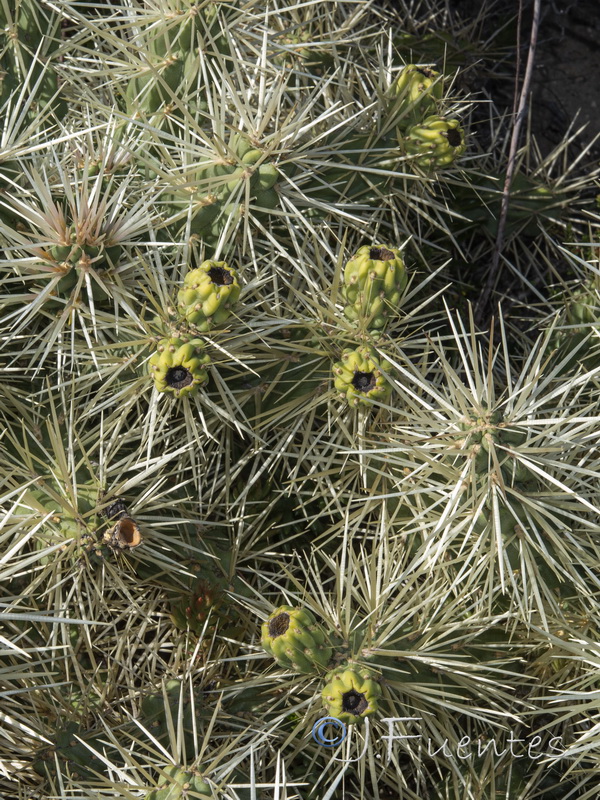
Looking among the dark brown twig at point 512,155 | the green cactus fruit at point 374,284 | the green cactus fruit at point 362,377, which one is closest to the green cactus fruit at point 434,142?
the dark brown twig at point 512,155

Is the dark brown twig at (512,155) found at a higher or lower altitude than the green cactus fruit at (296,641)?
higher

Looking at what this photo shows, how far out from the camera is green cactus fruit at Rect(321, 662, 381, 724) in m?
1.52

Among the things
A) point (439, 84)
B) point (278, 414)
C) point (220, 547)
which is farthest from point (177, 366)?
point (439, 84)

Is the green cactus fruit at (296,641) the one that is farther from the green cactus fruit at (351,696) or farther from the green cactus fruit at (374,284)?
the green cactus fruit at (374,284)

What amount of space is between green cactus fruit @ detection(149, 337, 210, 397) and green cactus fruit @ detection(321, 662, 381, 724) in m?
0.64

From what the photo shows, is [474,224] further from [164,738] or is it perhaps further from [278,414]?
[164,738]

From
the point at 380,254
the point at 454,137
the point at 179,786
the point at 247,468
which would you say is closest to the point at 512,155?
the point at 454,137

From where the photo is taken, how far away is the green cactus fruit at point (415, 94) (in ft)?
6.70

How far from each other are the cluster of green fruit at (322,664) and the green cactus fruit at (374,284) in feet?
2.15

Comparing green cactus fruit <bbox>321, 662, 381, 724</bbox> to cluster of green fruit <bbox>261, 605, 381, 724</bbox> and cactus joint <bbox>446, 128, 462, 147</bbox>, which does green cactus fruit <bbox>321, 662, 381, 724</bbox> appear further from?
cactus joint <bbox>446, 128, 462, 147</bbox>

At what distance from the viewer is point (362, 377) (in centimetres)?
173

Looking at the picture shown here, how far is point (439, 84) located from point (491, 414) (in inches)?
39.8

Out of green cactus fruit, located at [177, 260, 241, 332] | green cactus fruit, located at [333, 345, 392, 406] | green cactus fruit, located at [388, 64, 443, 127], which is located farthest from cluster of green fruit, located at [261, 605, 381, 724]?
green cactus fruit, located at [388, 64, 443, 127]

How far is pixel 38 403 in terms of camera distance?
1.85 m
